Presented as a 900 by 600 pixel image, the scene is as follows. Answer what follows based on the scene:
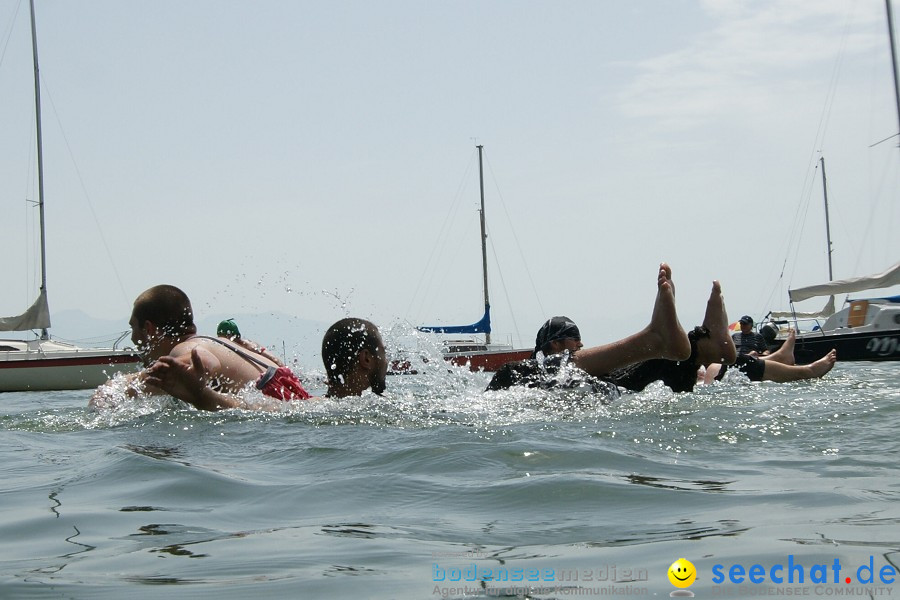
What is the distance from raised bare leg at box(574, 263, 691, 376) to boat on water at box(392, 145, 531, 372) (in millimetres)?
18126

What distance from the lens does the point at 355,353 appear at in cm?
646

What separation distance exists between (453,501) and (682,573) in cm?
136

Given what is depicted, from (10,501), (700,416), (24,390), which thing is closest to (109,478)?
(10,501)

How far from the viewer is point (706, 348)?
6.92m

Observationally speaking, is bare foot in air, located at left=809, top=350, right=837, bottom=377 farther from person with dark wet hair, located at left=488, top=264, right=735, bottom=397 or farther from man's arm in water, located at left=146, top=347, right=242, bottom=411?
man's arm in water, located at left=146, top=347, right=242, bottom=411

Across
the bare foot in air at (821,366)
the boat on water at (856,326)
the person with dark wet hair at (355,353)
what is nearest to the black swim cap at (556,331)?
the person with dark wet hair at (355,353)

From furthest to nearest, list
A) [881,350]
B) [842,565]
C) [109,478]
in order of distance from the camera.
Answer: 1. [881,350]
2. [109,478]
3. [842,565]

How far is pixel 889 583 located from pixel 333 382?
4.57 metres

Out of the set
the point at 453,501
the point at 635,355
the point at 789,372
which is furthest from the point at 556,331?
the point at 789,372

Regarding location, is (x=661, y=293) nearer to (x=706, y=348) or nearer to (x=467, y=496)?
(x=706, y=348)

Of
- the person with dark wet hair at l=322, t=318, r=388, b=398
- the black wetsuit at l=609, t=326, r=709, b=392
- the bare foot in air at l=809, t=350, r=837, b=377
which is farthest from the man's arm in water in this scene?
the bare foot in air at l=809, t=350, r=837, b=377

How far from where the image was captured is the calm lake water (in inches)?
106

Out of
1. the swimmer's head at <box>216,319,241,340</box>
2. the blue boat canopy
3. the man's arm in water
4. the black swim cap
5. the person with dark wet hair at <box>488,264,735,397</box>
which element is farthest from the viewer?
the blue boat canopy

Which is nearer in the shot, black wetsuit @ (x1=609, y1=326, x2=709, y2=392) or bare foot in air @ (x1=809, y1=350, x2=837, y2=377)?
black wetsuit @ (x1=609, y1=326, x2=709, y2=392)
